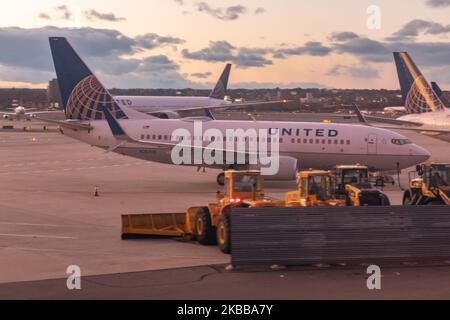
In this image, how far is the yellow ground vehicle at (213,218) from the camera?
A: 71.5ft

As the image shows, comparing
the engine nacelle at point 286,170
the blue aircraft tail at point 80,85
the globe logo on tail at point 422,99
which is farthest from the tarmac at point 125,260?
the globe logo on tail at point 422,99

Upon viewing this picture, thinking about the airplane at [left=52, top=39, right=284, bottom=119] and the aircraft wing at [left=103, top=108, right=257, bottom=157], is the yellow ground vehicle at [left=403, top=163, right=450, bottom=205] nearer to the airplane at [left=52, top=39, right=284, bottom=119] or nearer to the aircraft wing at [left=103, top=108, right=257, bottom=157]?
the aircraft wing at [left=103, top=108, right=257, bottom=157]

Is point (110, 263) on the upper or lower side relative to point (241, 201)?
lower

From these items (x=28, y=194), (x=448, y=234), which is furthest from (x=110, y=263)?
(x=28, y=194)

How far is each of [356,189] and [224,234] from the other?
508 centimetres

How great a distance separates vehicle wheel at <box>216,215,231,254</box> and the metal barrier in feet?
5.38

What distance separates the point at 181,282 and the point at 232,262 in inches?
79.7

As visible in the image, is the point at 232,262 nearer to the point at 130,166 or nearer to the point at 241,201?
the point at 241,201

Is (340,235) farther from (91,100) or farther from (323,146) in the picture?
(91,100)

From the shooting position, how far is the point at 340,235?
19609mm

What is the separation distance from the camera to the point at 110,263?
19812mm

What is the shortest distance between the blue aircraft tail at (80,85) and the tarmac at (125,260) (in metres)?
4.69

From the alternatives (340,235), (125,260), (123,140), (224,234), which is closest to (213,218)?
(224,234)
